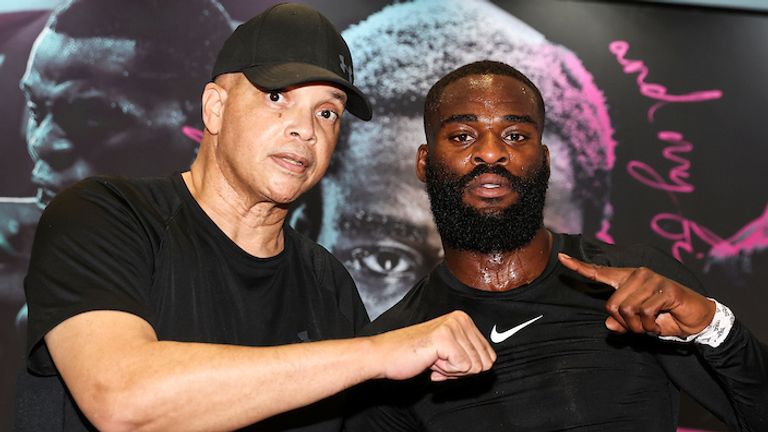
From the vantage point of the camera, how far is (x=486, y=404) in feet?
6.89

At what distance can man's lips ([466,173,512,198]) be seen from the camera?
2213 millimetres

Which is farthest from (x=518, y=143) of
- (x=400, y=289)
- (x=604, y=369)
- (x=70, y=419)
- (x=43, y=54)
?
(x=43, y=54)

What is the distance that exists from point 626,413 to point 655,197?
1367 mm

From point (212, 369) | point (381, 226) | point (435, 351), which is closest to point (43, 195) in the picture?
point (381, 226)

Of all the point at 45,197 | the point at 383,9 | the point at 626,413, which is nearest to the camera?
the point at 626,413

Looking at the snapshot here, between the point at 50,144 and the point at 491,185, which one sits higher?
the point at 491,185

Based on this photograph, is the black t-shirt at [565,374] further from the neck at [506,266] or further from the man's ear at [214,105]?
the man's ear at [214,105]

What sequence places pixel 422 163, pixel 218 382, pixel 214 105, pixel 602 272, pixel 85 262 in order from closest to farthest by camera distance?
1. pixel 218 382
2. pixel 85 262
3. pixel 602 272
4. pixel 214 105
5. pixel 422 163

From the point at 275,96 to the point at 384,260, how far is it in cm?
127

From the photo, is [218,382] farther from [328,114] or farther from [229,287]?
[328,114]

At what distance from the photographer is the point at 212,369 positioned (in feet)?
4.85

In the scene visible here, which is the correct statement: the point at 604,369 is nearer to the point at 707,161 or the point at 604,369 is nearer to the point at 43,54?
the point at 707,161

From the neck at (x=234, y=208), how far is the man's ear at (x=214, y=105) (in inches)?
2.4

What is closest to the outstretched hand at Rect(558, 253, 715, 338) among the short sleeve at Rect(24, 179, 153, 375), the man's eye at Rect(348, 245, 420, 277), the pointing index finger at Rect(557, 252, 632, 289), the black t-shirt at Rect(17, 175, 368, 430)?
the pointing index finger at Rect(557, 252, 632, 289)
